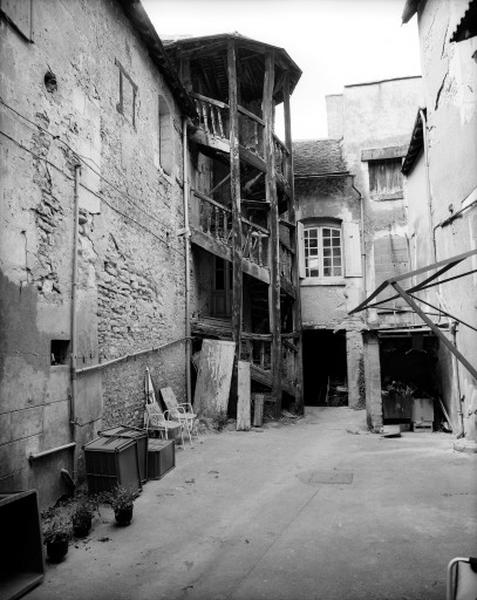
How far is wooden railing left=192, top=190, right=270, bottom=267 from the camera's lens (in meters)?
12.0

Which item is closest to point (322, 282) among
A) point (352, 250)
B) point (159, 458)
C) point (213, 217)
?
point (352, 250)

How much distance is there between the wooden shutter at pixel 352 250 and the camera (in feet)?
49.6

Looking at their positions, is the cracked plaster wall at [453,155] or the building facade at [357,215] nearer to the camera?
the cracked plaster wall at [453,155]

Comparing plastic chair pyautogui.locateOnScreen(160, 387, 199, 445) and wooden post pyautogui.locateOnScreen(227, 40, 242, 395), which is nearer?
plastic chair pyautogui.locateOnScreen(160, 387, 199, 445)

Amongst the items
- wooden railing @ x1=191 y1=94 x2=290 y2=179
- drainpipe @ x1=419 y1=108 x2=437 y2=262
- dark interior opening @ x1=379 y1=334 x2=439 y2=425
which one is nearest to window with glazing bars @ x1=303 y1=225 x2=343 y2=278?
wooden railing @ x1=191 y1=94 x2=290 y2=179

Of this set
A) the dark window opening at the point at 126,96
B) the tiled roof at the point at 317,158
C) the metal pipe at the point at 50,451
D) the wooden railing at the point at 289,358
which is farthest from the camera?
the tiled roof at the point at 317,158

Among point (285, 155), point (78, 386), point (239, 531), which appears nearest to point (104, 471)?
point (78, 386)

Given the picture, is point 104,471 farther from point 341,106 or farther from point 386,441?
point 341,106

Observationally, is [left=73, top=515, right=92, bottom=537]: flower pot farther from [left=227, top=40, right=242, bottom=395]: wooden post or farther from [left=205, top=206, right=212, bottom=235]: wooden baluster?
[left=205, top=206, right=212, bottom=235]: wooden baluster

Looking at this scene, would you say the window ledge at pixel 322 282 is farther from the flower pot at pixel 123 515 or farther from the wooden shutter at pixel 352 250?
the flower pot at pixel 123 515

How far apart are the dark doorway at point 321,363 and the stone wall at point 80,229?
7.70 m

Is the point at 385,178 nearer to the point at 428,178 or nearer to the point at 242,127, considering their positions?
the point at 428,178

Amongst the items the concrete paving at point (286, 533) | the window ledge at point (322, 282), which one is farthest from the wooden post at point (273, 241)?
the concrete paving at point (286, 533)

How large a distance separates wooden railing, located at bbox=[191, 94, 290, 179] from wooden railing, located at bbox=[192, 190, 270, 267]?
5.96 ft
